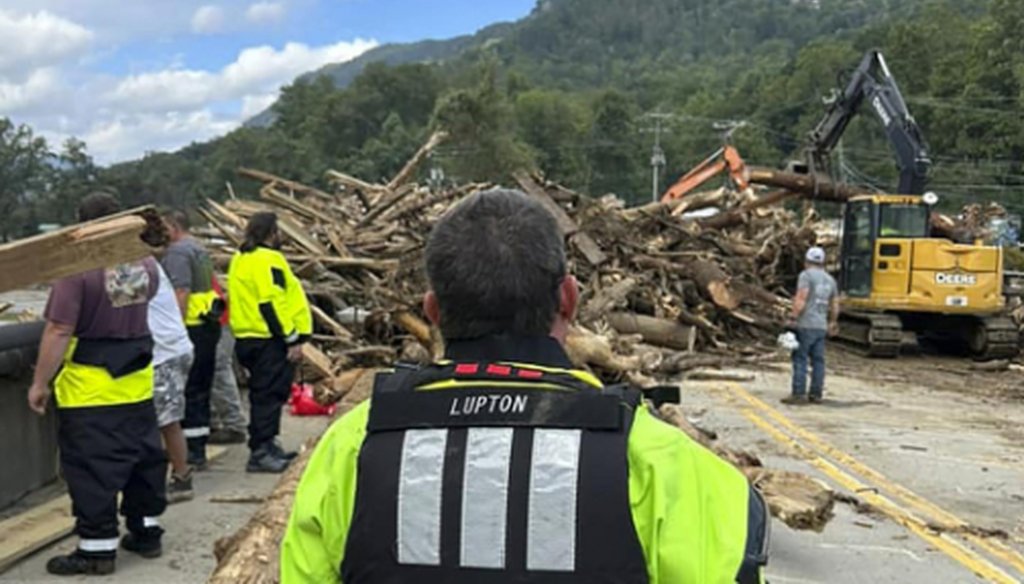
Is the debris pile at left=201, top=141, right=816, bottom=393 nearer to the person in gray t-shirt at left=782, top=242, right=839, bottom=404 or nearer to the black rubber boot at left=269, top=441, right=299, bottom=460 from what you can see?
the person in gray t-shirt at left=782, top=242, right=839, bottom=404

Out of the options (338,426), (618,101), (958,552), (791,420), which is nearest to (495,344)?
(338,426)

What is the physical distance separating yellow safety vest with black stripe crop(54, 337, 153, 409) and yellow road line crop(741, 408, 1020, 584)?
502 centimetres

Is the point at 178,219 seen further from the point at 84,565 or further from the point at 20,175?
the point at 20,175

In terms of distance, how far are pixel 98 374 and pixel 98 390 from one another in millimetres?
83

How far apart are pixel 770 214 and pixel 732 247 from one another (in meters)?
2.96

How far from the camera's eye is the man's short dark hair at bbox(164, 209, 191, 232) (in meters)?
7.60

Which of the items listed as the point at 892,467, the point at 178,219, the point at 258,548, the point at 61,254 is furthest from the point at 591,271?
the point at 61,254

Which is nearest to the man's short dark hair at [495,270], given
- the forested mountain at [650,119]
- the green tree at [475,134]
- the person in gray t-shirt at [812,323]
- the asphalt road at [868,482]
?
the asphalt road at [868,482]

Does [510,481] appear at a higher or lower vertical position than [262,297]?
higher

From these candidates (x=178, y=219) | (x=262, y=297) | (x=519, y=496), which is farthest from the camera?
(x=178, y=219)

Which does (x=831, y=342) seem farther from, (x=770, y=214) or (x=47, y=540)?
(x=47, y=540)

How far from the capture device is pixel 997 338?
1725cm

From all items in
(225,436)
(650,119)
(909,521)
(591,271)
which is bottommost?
(909,521)

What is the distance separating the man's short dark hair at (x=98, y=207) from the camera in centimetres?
545
